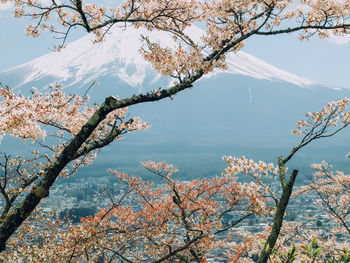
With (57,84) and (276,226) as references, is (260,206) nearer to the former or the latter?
(276,226)

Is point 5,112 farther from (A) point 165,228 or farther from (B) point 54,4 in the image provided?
(A) point 165,228

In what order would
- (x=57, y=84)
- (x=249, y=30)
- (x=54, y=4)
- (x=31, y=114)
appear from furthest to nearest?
(x=57, y=84)
(x=249, y=30)
(x=54, y=4)
(x=31, y=114)

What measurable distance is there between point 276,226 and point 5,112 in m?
4.39

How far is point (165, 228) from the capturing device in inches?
368

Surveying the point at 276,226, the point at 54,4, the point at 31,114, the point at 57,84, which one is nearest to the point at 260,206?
the point at 276,226

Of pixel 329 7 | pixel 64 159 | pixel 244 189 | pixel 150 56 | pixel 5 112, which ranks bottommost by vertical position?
Result: pixel 244 189

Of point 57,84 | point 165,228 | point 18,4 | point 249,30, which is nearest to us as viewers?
point 18,4

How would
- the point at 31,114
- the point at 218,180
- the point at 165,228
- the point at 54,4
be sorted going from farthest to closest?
the point at 218,180, the point at 165,228, the point at 54,4, the point at 31,114

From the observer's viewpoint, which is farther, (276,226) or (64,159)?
(64,159)

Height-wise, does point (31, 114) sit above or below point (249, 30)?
below

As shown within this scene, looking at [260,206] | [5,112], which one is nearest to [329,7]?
[260,206]

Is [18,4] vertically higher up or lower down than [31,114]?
higher up

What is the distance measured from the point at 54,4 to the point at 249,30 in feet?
13.4

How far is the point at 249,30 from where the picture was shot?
698cm
